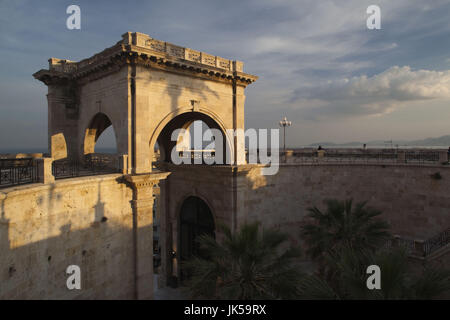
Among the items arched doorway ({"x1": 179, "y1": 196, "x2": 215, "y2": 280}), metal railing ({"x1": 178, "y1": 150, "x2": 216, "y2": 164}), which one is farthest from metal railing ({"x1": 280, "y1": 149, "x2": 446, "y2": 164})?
arched doorway ({"x1": 179, "y1": 196, "x2": 215, "y2": 280})

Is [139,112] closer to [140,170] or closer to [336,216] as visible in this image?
[140,170]

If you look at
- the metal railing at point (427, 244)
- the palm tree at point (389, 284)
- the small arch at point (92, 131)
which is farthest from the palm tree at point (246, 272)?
the small arch at point (92, 131)

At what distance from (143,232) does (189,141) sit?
30.1ft

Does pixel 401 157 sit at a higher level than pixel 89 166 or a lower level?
higher

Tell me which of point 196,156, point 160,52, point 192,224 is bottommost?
point 192,224

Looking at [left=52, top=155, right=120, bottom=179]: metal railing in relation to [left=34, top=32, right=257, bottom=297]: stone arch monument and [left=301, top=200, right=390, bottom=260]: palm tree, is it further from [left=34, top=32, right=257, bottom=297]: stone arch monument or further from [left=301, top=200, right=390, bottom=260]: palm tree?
[left=301, top=200, right=390, bottom=260]: palm tree

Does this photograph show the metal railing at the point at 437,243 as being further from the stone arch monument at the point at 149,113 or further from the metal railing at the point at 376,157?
the stone arch monument at the point at 149,113

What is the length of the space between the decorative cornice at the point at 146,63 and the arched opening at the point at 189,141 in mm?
2987

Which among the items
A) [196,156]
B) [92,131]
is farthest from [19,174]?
[196,156]

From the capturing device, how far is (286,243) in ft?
59.5

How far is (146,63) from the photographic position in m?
11.9

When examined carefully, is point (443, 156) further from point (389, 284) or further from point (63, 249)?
point (63, 249)
